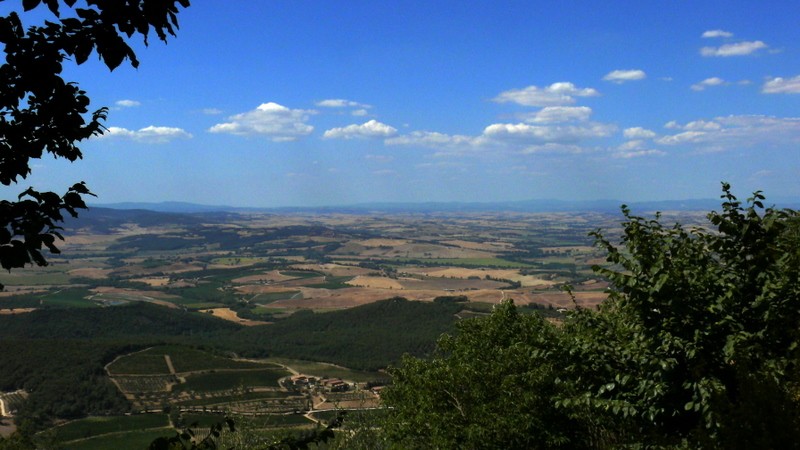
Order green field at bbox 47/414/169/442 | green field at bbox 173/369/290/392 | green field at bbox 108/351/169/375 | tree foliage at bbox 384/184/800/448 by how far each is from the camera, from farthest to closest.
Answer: green field at bbox 108/351/169/375 → green field at bbox 173/369/290/392 → green field at bbox 47/414/169/442 → tree foliage at bbox 384/184/800/448

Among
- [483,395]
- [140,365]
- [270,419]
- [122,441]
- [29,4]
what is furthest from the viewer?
[140,365]

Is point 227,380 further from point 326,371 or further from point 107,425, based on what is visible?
point 107,425

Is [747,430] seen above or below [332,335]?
above

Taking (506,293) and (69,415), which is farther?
(506,293)

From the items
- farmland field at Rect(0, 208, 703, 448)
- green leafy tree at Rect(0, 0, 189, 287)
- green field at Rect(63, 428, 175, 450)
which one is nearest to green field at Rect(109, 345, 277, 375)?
farmland field at Rect(0, 208, 703, 448)

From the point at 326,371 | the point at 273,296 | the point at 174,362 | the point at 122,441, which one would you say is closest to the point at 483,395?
the point at 122,441

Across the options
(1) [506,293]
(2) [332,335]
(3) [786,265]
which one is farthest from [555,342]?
(1) [506,293]

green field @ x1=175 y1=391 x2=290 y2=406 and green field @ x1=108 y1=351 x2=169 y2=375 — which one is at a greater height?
green field @ x1=108 y1=351 x2=169 y2=375

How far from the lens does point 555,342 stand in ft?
41.3

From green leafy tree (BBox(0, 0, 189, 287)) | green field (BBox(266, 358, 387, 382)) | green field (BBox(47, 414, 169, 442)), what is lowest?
green field (BBox(266, 358, 387, 382))

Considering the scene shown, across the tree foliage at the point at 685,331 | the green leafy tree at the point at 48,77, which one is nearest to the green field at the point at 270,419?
the tree foliage at the point at 685,331

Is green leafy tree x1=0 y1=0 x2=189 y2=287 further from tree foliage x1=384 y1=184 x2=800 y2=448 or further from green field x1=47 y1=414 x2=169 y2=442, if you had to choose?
green field x1=47 y1=414 x2=169 y2=442

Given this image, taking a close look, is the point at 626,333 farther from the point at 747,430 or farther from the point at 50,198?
the point at 50,198

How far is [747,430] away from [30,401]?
100137mm
